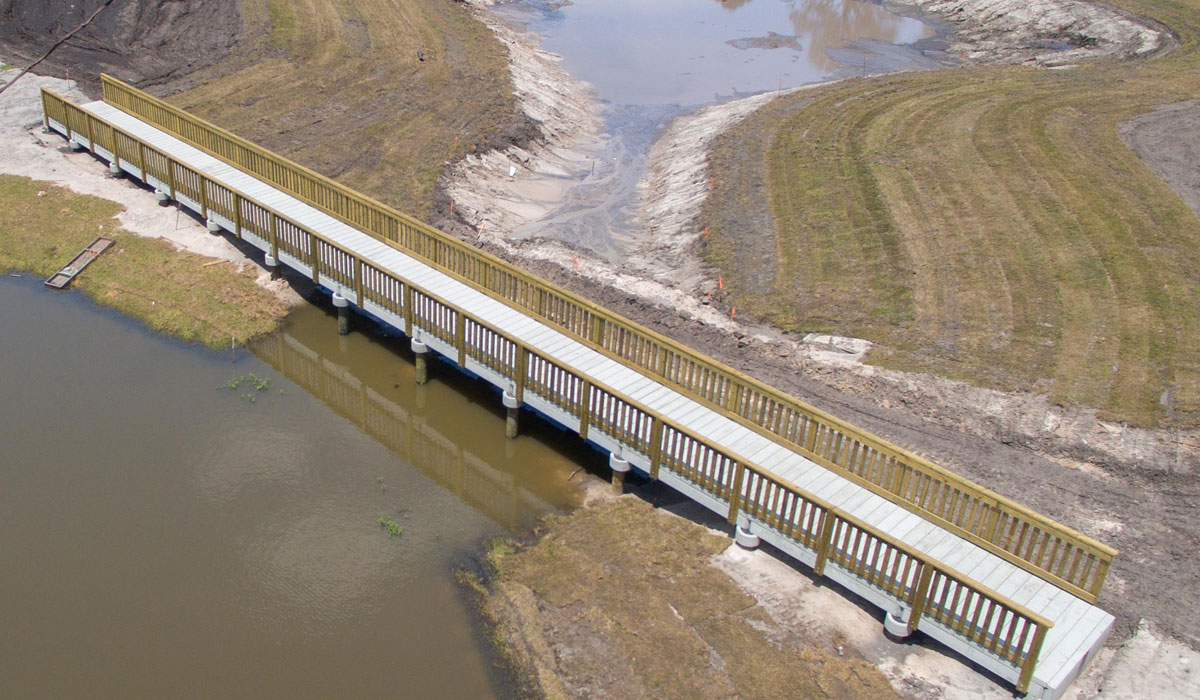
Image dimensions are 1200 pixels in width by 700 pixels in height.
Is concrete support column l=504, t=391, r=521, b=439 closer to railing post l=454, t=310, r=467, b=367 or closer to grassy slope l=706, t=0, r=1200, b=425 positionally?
railing post l=454, t=310, r=467, b=367

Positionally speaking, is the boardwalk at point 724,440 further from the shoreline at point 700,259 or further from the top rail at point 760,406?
the shoreline at point 700,259

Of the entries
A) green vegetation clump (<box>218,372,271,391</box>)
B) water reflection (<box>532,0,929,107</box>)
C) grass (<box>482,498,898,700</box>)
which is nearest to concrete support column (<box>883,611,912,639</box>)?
grass (<box>482,498,898,700</box>)

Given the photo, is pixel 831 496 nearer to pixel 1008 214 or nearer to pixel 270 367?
pixel 270 367

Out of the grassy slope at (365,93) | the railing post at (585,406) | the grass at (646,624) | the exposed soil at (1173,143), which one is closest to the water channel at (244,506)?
the grass at (646,624)

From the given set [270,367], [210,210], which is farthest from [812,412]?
[210,210]

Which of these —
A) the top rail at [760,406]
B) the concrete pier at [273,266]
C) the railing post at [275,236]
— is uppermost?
the top rail at [760,406]
